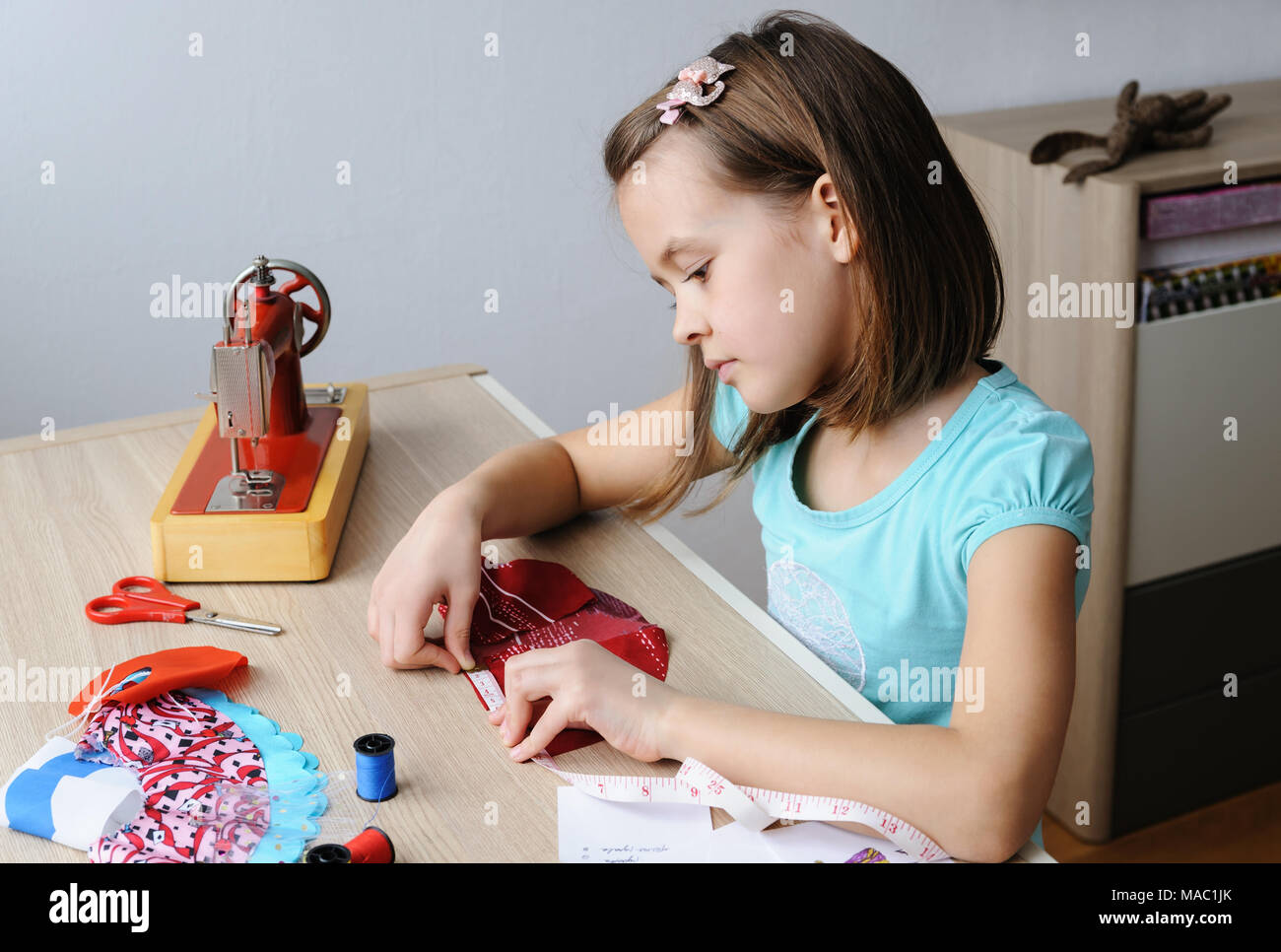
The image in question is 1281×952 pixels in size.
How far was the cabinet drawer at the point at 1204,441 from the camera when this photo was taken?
1874mm

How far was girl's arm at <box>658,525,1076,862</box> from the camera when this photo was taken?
83 centimetres

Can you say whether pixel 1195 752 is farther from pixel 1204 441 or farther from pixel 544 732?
pixel 544 732

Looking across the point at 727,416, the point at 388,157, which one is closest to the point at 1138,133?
the point at 727,416

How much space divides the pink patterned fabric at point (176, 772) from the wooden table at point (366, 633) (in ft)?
0.14

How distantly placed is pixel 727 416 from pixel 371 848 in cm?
65

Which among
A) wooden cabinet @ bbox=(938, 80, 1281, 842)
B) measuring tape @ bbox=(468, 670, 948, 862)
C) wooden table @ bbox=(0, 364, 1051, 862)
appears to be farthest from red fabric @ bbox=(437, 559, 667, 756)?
wooden cabinet @ bbox=(938, 80, 1281, 842)

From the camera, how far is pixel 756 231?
3.44 ft

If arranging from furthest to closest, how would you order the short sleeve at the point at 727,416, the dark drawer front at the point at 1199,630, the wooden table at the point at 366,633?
the dark drawer front at the point at 1199,630 → the short sleeve at the point at 727,416 → the wooden table at the point at 366,633

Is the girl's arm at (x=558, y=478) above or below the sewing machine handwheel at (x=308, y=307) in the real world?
below

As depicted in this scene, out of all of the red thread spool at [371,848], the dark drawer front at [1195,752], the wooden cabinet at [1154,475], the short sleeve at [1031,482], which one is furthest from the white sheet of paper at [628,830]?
the dark drawer front at [1195,752]

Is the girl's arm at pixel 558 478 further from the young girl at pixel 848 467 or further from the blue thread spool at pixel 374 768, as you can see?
the blue thread spool at pixel 374 768

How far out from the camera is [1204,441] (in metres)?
1.94
